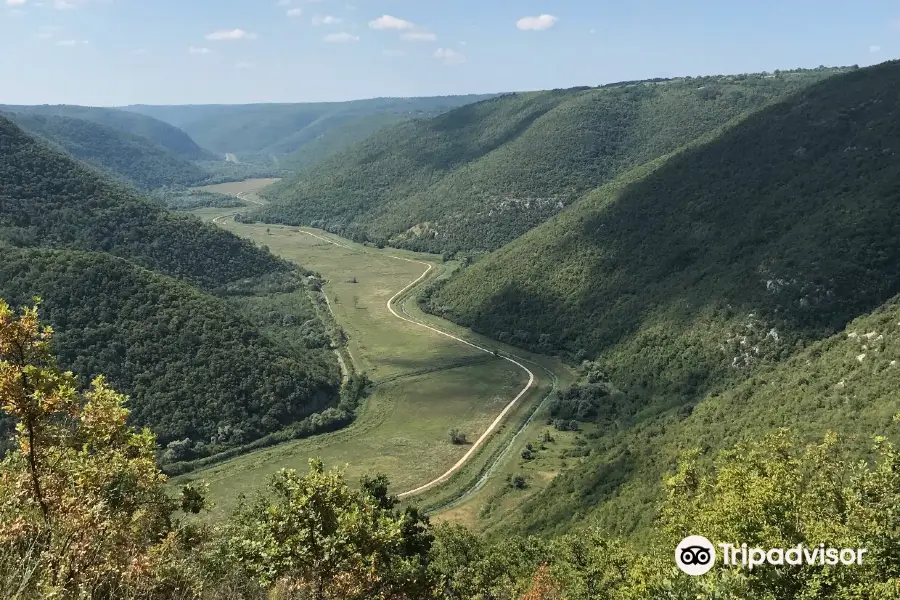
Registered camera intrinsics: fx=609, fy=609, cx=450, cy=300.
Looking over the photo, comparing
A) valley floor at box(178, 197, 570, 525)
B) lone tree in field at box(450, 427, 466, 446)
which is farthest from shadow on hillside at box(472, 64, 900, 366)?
lone tree in field at box(450, 427, 466, 446)

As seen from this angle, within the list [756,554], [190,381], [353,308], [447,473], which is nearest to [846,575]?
[756,554]

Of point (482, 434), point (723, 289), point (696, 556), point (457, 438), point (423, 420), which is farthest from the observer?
point (723, 289)

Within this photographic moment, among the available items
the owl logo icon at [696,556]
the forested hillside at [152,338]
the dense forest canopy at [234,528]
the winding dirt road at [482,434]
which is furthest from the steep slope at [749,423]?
the forested hillside at [152,338]

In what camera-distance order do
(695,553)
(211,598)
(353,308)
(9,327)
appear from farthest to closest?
(353,308)
(695,553)
(211,598)
(9,327)

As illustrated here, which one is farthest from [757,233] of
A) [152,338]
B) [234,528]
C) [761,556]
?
[234,528]

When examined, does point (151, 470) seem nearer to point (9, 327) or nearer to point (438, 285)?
point (9, 327)

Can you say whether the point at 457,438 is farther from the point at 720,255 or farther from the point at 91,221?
the point at 91,221

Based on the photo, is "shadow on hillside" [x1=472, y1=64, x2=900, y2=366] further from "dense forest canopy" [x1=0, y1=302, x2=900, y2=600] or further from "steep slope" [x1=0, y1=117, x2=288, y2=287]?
"steep slope" [x1=0, y1=117, x2=288, y2=287]

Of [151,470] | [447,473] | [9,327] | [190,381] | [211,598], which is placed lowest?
[447,473]
